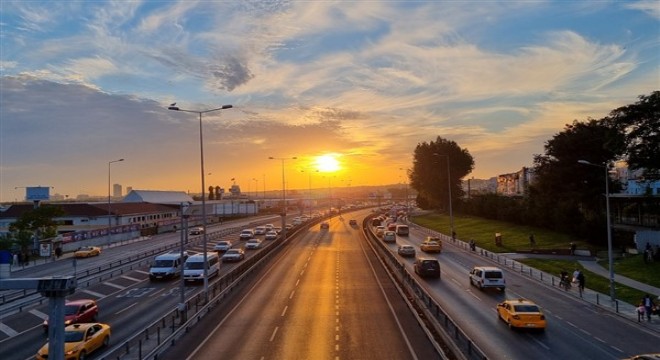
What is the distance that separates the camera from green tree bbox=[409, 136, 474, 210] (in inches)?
4946

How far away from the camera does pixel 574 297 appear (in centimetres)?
3431

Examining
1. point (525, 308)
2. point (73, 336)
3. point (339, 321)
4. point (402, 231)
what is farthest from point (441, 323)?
point (402, 231)

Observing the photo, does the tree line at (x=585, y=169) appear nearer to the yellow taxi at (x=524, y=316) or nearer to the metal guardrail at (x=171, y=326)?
the yellow taxi at (x=524, y=316)

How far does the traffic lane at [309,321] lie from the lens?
70.5 feet

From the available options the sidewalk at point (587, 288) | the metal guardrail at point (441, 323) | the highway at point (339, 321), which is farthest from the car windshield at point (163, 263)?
the sidewalk at point (587, 288)

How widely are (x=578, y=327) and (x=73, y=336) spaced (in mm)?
23297

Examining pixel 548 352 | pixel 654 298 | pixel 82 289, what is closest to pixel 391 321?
pixel 548 352

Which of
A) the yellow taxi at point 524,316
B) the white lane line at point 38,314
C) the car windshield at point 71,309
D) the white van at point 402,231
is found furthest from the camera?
the white van at point 402,231

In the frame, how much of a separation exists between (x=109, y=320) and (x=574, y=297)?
94.8ft

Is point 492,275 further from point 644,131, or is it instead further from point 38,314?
point 38,314

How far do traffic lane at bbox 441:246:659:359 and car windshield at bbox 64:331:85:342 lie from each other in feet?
62.9

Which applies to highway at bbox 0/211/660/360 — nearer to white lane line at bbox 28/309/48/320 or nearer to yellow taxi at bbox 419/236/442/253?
white lane line at bbox 28/309/48/320

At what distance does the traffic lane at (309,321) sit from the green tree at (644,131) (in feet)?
88.9

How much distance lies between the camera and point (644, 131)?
47.5m
